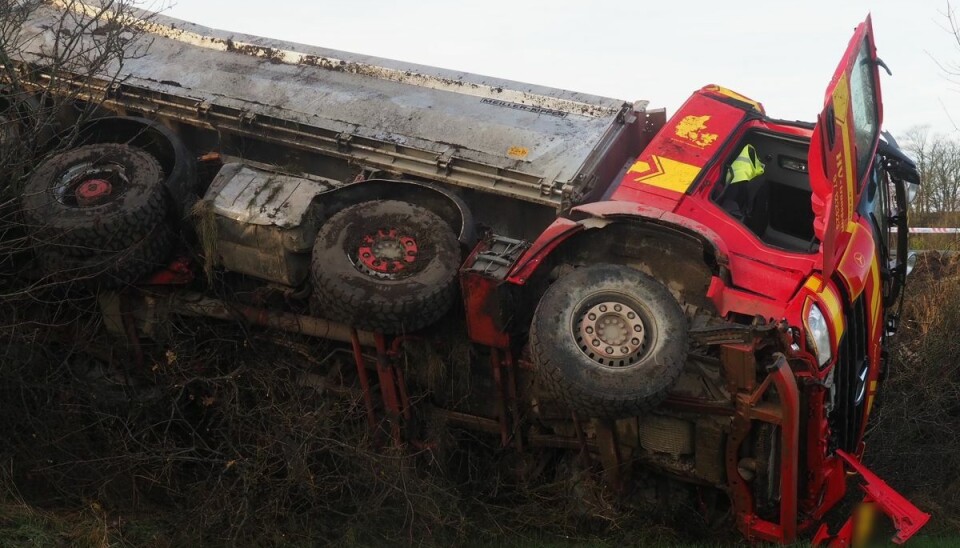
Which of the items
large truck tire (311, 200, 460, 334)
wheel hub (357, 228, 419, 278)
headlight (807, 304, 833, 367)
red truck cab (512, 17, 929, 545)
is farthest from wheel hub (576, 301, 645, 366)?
wheel hub (357, 228, 419, 278)

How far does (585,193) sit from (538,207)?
0.96 ft

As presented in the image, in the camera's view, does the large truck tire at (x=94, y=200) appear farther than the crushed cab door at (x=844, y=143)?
Yes

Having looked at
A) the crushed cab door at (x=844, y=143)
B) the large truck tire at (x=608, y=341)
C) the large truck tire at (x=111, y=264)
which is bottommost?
the large truck tire at (x=111, y=264)

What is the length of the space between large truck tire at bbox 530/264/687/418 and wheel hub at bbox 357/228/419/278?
3.16 feet

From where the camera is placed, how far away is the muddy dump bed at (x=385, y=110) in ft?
18.4

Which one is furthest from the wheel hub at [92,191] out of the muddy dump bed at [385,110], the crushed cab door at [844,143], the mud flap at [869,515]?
the mud flap at [869,515]

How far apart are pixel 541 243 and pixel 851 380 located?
1.78 meters

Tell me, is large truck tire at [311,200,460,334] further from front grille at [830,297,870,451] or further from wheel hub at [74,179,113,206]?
front grille at [830,297,870,451]

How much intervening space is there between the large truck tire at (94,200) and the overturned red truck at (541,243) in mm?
13

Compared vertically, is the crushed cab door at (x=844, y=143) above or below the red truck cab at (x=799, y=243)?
above

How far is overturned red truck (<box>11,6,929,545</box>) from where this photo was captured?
14.2 feet

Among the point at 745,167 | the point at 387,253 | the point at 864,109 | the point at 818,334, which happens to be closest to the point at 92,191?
the point at 387,253

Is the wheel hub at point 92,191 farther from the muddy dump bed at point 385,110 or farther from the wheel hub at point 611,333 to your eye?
the wheel hub at point 611,333

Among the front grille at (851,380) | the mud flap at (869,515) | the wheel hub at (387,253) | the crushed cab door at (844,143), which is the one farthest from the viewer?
the wheel hub at (387,253)
